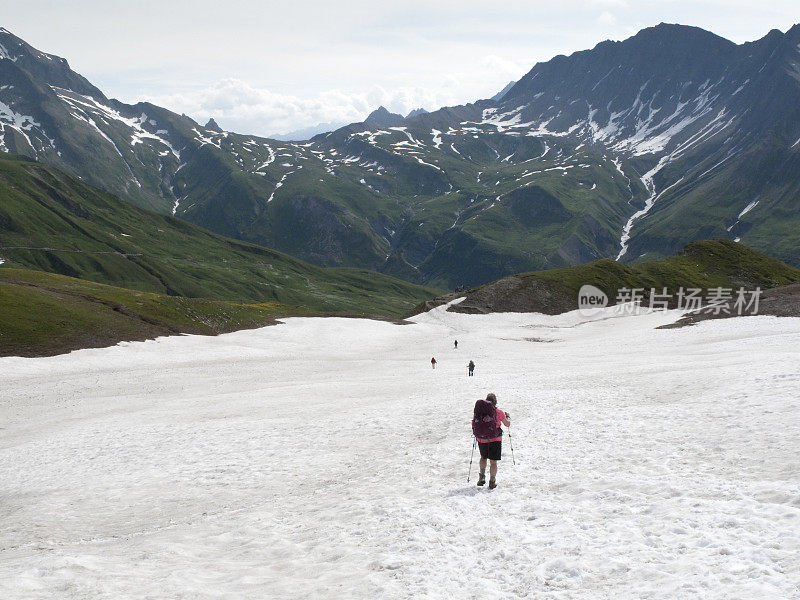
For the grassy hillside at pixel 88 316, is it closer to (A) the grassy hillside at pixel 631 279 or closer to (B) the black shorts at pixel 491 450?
(A) the grassy hillside at pixel 631 279

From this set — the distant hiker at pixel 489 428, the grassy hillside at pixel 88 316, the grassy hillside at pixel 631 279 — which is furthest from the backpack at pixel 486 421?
the grassy hillside at pixel 631 279

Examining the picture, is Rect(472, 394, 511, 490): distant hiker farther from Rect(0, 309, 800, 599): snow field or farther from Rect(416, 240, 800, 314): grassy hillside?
Rect(416, 240, 800, 314): grassy hillside

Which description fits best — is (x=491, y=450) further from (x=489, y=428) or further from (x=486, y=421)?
(x=486, y=421)

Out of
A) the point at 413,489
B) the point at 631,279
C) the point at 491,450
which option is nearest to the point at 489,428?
the point at 491,450

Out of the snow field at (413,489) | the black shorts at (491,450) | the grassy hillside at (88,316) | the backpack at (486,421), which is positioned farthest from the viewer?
the grassy hillside at (88,316)

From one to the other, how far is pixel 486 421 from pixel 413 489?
386cm

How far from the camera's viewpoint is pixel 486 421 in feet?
59.1

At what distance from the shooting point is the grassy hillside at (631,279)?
4555 inches

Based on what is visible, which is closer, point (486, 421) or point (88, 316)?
point (486, 421)

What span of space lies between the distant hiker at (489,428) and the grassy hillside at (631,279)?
91.9m

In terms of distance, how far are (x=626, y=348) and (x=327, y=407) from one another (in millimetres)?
41981

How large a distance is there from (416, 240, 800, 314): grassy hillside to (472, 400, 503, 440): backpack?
92.2 meters

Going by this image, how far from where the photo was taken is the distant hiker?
18.0 m

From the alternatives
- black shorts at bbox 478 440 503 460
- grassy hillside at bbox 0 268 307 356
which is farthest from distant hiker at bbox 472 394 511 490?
grassy hillside at bbox 0 268 307 356
